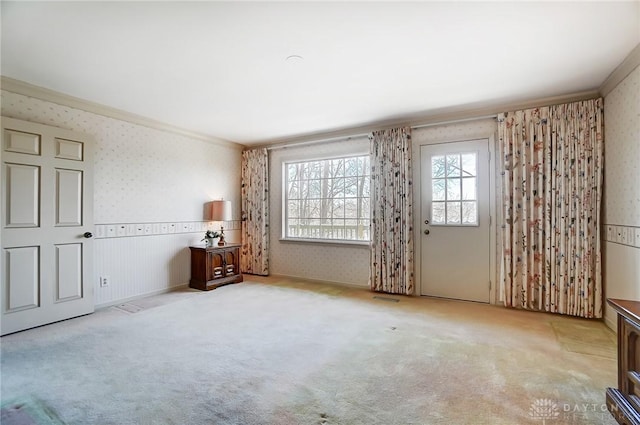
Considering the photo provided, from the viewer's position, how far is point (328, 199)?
5.22 meters

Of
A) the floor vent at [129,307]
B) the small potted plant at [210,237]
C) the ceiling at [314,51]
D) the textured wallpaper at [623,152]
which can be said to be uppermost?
the ceiling at [314,51]

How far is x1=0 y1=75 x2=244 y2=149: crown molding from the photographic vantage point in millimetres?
3053

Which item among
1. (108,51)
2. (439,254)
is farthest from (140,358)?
(439,254)

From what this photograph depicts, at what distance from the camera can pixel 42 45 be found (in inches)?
94.5

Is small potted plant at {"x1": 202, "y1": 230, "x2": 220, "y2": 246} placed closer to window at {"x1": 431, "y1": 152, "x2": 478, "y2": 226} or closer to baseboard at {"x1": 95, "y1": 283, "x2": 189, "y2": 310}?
baseboard at {"x1": 95, "y1": 283, "x2": 189, "y2": 310}

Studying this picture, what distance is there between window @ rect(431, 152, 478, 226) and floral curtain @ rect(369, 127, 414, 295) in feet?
1.15

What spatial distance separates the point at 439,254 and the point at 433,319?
1.11 metres

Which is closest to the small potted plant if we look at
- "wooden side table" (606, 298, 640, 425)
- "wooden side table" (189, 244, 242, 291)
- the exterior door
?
"wooden side table" (189, 244, 242, 291)

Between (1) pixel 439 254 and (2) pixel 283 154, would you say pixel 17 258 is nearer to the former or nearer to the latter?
(2) pixel 283 154

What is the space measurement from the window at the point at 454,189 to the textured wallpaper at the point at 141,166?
3653 mm

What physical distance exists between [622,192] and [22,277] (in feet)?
19.6

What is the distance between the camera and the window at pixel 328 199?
4.89 m

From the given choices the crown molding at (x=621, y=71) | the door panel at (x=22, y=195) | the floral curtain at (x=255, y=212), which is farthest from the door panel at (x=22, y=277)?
the crown molding at (x=621, y=71)

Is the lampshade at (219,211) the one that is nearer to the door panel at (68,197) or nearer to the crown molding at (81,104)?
the crown molding at (81,104)
